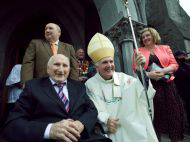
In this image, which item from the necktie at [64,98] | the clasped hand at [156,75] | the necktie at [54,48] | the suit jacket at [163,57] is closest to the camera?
the necktie at [64,98]

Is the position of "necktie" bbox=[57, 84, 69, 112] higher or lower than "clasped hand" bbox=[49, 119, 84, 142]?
higher

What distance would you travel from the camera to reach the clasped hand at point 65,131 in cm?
160

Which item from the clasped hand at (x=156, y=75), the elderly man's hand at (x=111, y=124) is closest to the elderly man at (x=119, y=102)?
the elderly man's hand at (x=111, y=124)

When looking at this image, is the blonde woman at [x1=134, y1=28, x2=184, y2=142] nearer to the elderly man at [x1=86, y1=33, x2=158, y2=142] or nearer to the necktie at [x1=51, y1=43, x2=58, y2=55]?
the elderly man at [x1=86, y1=33, x2=158, y2=142]

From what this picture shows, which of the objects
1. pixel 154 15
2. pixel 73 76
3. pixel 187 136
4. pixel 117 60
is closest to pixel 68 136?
pixel 73 76

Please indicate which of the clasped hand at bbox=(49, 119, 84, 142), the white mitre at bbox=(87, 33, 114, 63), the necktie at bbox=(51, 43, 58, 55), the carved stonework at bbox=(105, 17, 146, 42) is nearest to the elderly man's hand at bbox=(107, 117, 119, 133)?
the clasped hand at bbox=(49, 119, 84, 142)

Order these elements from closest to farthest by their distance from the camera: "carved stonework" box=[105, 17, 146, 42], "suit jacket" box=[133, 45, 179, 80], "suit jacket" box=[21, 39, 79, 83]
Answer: "suit jacket" box=[133, 45, 179, 80], "suit jacket" box=[21, 39, 79, 83], "carved stonework" box=[105, 17, 146, 42]

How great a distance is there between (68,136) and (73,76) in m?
1.58

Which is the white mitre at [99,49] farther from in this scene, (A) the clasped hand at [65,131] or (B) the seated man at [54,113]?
(A) the clasped hand at [65,131]

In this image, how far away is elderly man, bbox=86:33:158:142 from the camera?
2016mm

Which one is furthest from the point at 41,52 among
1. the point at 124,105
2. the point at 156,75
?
the point at 156,75

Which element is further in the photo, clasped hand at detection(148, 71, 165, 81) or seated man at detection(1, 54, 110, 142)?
clasped hand at detection(148, 71, 165, 81)

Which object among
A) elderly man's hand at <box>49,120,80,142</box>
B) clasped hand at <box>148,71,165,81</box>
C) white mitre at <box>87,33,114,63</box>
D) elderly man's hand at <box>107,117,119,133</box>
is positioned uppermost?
white mitre at <box>87,33,114,63</box>

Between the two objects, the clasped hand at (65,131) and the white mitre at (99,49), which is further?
the white mitre at (99,49)
